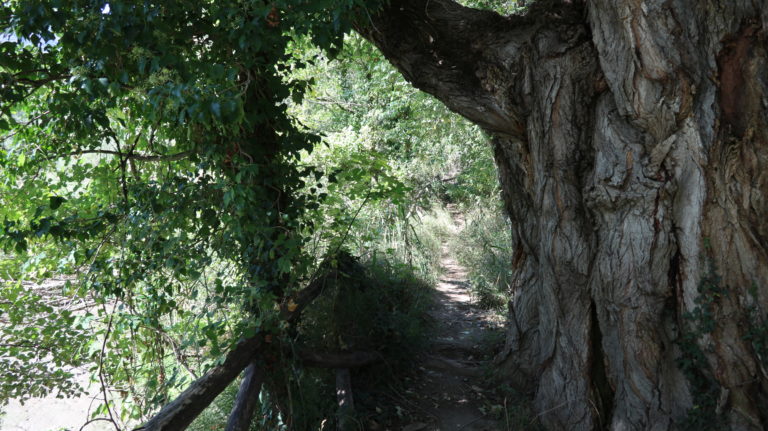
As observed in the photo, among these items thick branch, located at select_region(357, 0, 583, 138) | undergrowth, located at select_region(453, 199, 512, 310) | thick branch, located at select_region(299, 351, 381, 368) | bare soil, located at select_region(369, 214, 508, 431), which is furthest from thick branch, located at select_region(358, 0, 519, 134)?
undergrowth, located at select_region(453, 199, 512, 310)

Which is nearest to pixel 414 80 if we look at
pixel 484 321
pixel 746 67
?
pixel 746 67

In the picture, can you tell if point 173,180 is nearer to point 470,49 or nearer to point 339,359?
point 339,359

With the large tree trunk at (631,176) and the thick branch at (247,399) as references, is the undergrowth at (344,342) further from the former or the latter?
the large tree trunk at (631,176)

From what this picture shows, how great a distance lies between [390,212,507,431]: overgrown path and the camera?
4.43m

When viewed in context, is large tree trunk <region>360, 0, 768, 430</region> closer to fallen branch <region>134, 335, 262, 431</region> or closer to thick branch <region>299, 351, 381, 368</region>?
thick branch <region>299, 351, 381, 368</region>

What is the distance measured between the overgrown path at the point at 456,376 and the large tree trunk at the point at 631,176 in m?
0.60

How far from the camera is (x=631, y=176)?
328 cm

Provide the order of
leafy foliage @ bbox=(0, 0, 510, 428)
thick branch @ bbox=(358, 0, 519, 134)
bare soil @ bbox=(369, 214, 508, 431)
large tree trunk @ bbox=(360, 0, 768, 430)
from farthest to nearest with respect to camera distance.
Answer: bare soil @ bbox=(369, 214, 508, 431)
thick branch @ bbox=(358, 0, 519, 134)
large tree trunk @ bbox=(360, 0, 768, 430)
leafy foliage @ bbox=(0, 0, 510, 428)

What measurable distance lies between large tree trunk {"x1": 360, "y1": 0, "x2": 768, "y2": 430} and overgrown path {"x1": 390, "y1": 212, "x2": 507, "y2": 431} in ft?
1.97

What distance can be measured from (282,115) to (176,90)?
50.7 inches

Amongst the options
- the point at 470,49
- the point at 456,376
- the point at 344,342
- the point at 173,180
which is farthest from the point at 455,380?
the point at 173,180

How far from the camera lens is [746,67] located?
2.92 metres

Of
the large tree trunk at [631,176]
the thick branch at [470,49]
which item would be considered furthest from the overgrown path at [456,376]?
the thick branch at [470,49]

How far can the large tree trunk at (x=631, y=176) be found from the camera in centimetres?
298
